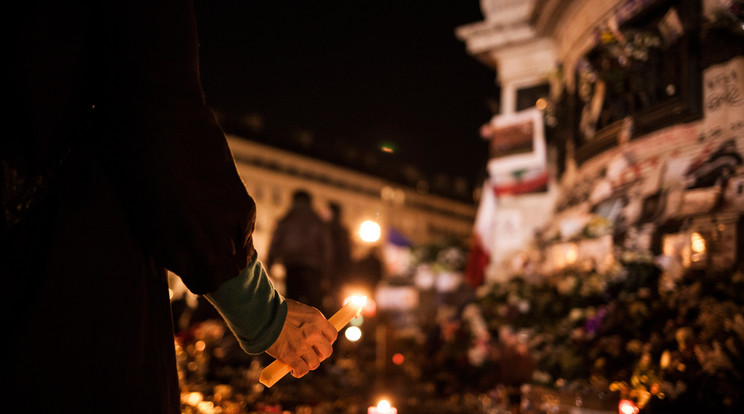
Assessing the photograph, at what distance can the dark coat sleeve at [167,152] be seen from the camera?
859 mm

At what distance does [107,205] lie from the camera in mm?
884

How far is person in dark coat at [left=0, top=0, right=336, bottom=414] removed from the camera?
2.62 feet

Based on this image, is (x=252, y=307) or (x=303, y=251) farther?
(x=303, y=251)

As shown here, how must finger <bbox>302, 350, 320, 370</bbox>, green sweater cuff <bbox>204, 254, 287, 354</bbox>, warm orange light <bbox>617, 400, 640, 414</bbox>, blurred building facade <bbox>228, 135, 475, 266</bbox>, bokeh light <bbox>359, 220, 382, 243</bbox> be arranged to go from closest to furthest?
green sweater cuff <bbox>204, 254, 287, 354</bbox> → finger <bbox>302, 350, 320, 370</bbox> → warm orange light <bbox>617, 400, 640, 414</bbox> → bokeh light <bbox>359, 220, 382, 243</bbox> → blurred building facade <bbox>228, 135, 475, 266</bbox>

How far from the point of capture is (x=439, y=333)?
7.89 meters

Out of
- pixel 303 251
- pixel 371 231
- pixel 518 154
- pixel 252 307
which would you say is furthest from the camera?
pixel 518 154

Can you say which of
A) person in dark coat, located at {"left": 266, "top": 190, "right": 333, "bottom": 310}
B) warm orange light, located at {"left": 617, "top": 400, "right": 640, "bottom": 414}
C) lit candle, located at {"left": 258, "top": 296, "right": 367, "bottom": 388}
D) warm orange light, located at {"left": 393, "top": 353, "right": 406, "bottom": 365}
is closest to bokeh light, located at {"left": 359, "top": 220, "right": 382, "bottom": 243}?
warm orange light, located at {"left": 617, "top": 400, "right": 640, "bottom": 414}

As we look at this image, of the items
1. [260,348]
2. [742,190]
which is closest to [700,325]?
[742,190]

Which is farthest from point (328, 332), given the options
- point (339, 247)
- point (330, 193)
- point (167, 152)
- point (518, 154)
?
point (330, 193)

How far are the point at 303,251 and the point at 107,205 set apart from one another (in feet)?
22.2

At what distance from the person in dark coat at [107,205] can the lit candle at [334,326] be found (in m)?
→ 0.16

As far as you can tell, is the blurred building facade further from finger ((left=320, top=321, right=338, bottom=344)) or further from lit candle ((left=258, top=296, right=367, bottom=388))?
finger ((left=320, top=321, right=338, bottom=344))

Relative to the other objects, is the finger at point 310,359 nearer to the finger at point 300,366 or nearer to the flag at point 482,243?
the finger at point 300,366

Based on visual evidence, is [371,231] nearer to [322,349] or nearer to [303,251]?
[322,349]
